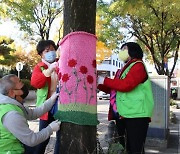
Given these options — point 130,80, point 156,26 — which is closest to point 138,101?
point 130,80

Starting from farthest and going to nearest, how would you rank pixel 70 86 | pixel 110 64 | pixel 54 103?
pixel 110 64 < pixel 54 103 < pixel 70 86

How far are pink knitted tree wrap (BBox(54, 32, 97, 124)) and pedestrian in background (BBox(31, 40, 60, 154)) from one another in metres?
0.47

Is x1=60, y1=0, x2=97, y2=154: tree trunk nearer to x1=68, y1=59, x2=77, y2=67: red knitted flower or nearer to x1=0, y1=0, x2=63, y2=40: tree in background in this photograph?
x1=68, y1=59, x2=77, y2=67: red knitted flower

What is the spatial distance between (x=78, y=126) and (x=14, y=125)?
1.81ft

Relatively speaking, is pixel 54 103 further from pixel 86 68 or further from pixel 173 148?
pixel 173 148

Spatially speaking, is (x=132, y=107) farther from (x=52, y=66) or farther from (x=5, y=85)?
(x=5, y=85)

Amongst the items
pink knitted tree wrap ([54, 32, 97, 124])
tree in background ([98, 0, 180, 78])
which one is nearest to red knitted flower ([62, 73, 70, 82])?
pink knitted tree wrap ([54, 32, 97, 124])

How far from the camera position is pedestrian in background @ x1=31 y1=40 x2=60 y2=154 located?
11.2ft

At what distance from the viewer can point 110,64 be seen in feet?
243

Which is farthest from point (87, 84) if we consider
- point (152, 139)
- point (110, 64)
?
point (110, 64)

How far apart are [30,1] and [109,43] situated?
16.7ft

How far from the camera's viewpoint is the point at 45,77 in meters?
3.41

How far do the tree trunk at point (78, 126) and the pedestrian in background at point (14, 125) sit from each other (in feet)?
0.43

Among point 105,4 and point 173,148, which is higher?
point 105,4
